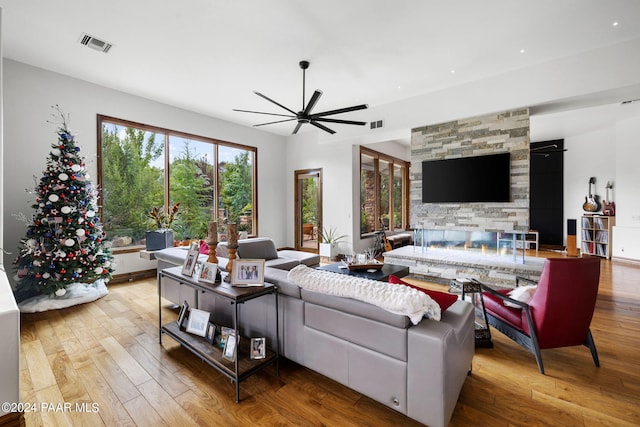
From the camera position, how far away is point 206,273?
90.6 inches

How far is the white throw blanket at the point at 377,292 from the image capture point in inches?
64.1

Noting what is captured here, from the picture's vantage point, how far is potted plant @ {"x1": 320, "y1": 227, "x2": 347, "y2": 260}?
6801 mm

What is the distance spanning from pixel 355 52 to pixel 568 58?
2.90m

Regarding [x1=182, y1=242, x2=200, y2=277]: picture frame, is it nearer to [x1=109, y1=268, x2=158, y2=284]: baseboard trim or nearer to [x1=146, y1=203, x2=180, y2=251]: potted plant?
[x1=146, y1=203, x2=180, y2=251]: potted plant

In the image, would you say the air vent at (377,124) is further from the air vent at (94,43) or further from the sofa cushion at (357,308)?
the sofa cushion at (357,308)

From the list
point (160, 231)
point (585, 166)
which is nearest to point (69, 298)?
point (160, 231)

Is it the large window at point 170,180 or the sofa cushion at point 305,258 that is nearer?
the sofa cushion at point 305,258

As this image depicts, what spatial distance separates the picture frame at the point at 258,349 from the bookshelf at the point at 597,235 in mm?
8460

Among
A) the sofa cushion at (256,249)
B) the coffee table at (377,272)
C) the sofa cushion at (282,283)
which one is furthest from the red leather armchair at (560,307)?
the sofa cushion at (256,249)

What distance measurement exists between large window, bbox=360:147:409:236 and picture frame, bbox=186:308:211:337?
529 centimetres

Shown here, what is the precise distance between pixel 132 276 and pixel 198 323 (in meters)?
3.51

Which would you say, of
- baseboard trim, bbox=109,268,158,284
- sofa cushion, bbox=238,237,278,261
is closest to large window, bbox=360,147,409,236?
sofa cushion, bbox=238,237,278,261

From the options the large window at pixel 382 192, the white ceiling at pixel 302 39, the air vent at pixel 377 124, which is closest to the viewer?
the white ceiling at pixel 302 39

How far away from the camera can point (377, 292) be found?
177cm
